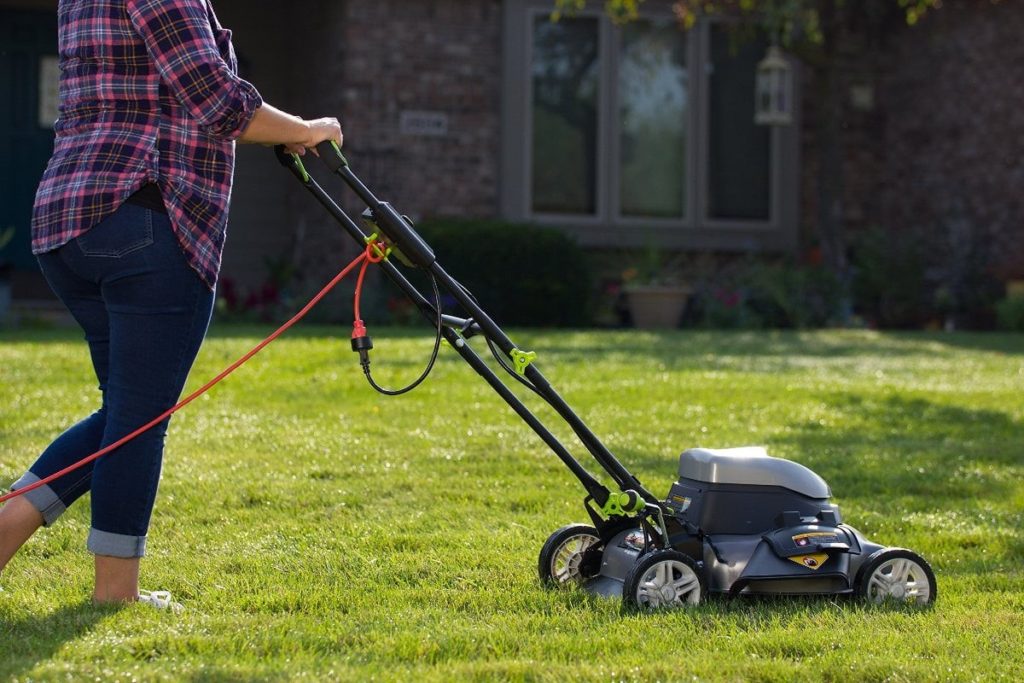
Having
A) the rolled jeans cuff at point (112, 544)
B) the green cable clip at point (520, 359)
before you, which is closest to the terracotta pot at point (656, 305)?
the green cable clip at point (520, 359)

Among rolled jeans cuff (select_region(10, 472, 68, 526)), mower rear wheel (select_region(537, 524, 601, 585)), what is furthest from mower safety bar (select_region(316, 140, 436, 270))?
rolled jeans cuff (select_region(10, 472, 68, 526))

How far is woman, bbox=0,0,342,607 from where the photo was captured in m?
3.34

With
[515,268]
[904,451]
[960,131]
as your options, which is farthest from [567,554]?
[960,131]

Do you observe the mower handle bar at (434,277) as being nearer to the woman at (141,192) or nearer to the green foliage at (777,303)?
the woman at (141,192)

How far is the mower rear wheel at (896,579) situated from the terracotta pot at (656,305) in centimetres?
1069

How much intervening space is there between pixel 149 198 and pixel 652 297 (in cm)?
1139

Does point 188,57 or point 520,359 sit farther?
point 520,359

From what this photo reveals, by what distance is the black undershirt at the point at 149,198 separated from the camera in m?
3.42

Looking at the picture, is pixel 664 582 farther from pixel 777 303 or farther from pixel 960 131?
pixel 960 131

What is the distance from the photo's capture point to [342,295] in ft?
46.2

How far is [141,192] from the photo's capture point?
11.2 ft

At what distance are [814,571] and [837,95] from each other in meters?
12.4

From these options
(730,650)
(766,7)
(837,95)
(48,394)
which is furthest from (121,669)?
(837,95)

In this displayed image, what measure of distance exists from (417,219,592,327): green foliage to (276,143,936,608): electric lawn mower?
9.79m
